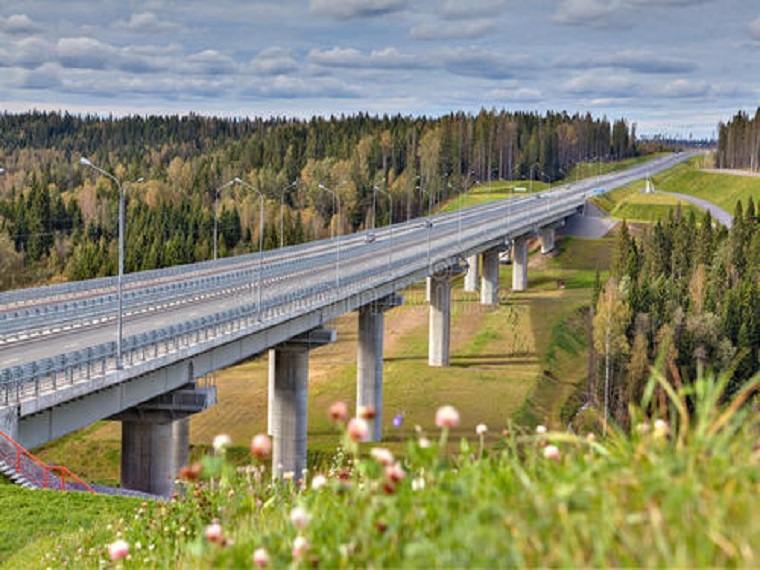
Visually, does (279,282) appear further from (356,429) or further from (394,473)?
(356,429)

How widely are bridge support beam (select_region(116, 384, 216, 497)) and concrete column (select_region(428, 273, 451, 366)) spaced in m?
50.4

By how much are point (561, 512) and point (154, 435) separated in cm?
4149

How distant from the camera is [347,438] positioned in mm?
8242

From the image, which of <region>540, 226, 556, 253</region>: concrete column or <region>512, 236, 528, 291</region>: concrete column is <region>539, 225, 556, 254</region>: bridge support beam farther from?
<region>512, 236, 528, 291</region>: concrete column

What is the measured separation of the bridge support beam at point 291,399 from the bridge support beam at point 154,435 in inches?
695

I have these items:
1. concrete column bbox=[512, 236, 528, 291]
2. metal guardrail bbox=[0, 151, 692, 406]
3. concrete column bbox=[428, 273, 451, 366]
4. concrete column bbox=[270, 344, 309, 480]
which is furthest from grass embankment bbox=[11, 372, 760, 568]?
concrete column bbox=[512, 236, 528, 291]

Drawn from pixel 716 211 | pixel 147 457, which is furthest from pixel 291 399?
pixel 716 211

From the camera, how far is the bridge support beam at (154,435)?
45656 mm

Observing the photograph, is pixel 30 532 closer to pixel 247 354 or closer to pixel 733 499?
pixel 733 499

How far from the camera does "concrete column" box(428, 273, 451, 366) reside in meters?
95.9

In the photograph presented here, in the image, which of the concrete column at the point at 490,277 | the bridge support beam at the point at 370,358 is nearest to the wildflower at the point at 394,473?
the bridge support beam at the point at 370,358

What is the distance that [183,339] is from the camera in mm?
45250

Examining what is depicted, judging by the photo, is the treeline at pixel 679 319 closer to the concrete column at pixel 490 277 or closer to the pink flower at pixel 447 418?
the concrete column at pixel 490 277

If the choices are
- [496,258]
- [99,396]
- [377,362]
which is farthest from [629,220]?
[99,396]
